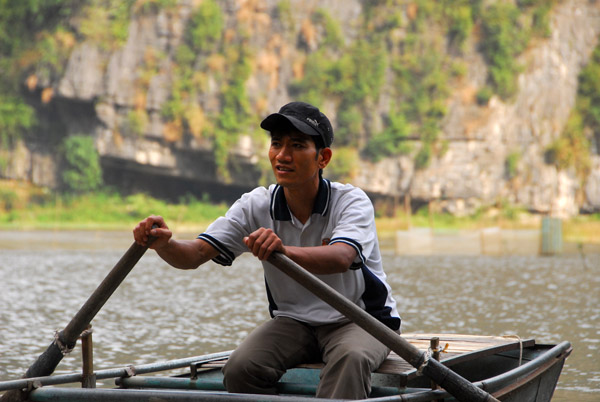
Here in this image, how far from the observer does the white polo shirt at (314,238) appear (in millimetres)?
3240

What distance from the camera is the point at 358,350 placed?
3.01 meters

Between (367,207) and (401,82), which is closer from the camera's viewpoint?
(367,207)

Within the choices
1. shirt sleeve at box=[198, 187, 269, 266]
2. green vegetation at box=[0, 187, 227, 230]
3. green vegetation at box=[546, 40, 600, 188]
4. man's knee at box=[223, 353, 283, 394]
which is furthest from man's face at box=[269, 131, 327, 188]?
green vegetation at box=[546, 40, 600, 188]

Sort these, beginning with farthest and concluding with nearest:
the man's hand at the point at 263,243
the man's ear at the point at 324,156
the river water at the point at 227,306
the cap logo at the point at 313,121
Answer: the river water at the point at 227,306
the man's ear at the point at 324,156
the cap logo at the point at 313,121
the man's hand at the point at 263,243

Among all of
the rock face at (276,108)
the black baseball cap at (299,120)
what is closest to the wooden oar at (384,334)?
the black baseball cap at (299,120)

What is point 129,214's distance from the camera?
37.7 metres

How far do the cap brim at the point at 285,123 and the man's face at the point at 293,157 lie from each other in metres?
0.03

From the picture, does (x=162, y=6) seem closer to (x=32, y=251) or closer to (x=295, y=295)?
(x=32, y=251)

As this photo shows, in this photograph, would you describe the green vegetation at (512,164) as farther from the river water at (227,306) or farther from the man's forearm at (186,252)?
the man's forearm at (186,252)

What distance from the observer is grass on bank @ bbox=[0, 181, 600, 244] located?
3569cm

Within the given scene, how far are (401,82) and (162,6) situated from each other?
33.4 feet

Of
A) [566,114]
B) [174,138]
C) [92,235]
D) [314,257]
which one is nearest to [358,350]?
[314,257]

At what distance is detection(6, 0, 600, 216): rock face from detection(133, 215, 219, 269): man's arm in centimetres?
3320

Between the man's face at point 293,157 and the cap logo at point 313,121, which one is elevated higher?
the cap logo at point 313,121
